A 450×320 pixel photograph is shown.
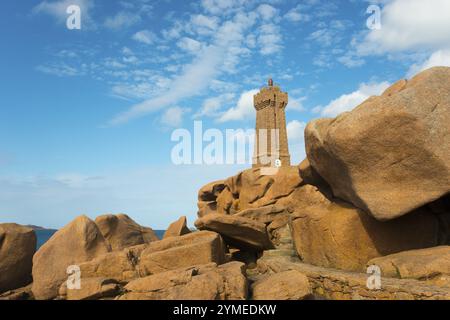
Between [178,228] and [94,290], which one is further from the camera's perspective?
[178,228]

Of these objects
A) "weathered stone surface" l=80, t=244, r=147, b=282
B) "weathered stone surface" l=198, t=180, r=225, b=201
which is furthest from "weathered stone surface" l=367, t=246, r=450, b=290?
"weathered stone surface" l=198, t=180, r=225, b=201

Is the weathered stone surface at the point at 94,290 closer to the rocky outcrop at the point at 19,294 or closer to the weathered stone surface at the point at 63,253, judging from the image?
the weathered stone surface at the point at 63,253

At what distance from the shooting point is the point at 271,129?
51.4 metres

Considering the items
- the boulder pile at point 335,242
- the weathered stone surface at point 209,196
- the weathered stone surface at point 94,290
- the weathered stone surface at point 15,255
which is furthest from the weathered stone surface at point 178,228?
the weathered stone surface at point 209,196

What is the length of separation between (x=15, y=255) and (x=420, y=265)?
13.2 m

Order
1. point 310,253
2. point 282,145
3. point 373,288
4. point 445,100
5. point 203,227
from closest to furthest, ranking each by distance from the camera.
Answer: point 373,288 → point 445,100 → point 310,253 → point 203,227 → point 282,145

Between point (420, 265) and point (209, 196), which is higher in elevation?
point (209, 196)

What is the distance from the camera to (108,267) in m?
10.9

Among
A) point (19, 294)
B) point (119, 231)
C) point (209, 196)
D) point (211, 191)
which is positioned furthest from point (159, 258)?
point (209, 196)

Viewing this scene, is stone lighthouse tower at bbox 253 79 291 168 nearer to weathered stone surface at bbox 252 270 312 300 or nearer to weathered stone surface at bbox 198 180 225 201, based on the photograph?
weathered stone surface at bbox 198 180 225 201

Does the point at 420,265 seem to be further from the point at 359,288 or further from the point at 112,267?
the point at 112,267

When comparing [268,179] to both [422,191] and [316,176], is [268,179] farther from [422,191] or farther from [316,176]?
[422,191]
